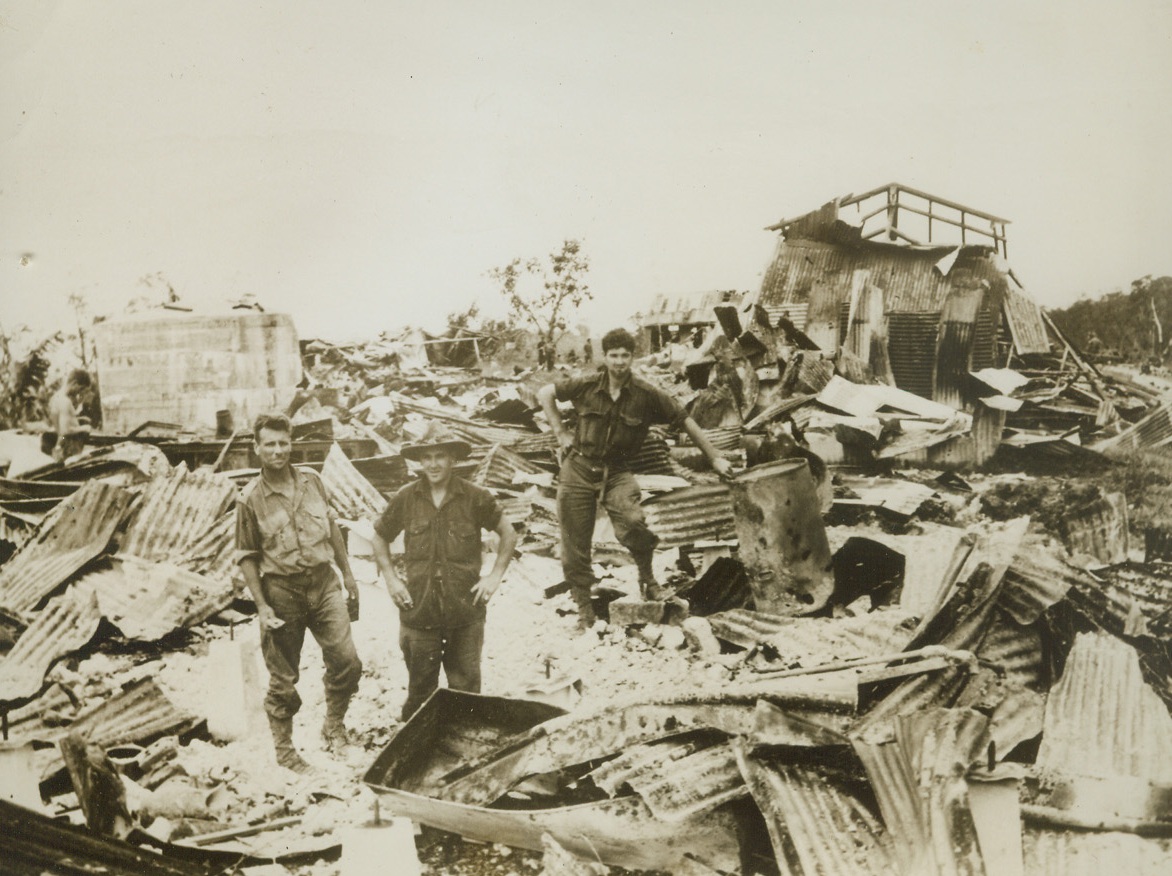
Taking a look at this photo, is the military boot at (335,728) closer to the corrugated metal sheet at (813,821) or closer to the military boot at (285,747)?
the military boot at (285,747)

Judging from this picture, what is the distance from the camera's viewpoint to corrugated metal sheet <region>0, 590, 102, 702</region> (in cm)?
323

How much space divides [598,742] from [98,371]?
3.10 meters

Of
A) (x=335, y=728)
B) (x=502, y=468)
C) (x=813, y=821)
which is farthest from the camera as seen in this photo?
(x=502, y=468)

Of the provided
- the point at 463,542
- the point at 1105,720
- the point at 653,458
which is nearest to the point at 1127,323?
the point at 1105,720

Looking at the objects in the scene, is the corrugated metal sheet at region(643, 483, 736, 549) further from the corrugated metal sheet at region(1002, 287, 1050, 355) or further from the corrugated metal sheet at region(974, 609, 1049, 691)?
the corrugated metal sheet at region(1002, 287, 1050, 355)

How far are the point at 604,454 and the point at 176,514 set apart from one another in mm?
2294

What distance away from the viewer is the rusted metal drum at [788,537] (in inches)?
150

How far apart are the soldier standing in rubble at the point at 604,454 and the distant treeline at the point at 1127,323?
2115 millimetres

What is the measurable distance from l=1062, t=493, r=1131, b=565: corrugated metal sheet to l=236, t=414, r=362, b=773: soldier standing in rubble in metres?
3.53

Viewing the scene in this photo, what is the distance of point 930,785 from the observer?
2648 millimetres

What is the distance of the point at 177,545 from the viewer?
361 centimetres

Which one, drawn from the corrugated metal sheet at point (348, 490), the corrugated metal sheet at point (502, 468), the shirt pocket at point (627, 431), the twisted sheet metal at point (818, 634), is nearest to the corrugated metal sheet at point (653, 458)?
the shirt pocket at point (627, 431)

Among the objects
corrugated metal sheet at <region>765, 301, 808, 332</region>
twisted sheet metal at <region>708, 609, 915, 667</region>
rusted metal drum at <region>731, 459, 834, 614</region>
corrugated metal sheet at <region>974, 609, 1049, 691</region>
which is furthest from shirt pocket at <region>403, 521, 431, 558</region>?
corrugated metal sheet at <region>974, 609, 1049, 691</region>

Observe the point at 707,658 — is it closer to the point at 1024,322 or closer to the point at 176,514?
the point at 1024,322
